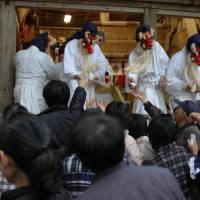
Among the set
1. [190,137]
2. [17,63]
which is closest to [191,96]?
[17,63]

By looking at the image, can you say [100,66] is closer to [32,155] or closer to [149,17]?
[149,17]

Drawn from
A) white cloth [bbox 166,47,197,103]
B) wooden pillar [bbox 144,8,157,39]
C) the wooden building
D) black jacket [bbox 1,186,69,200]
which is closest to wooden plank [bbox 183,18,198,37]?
the wooden building

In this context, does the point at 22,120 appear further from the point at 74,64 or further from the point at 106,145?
the point at 74,64

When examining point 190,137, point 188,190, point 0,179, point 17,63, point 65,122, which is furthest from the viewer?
point 17,63

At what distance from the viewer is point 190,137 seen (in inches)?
179

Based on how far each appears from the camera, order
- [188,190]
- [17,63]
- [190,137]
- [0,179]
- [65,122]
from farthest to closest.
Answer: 1. [17,63]
2. [190,137]
3. [65,122]
4. [188,190]
5. [0,179]

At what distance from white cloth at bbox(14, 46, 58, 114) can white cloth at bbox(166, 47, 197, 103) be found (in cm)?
212

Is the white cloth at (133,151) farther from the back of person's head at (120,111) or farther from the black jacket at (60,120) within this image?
the back of person's head at (120,111)

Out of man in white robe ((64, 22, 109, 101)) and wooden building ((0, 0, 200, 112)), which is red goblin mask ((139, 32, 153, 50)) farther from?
man in white robe ((64, 22, 109, 101))

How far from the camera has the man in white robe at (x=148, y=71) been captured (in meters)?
8.63

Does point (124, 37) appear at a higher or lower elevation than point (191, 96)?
higher

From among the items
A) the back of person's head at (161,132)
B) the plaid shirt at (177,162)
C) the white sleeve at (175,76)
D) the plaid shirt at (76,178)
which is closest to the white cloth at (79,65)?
the white sleeve at (175,76)

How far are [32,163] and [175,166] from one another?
75.5 inches

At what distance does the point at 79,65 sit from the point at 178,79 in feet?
5.63
